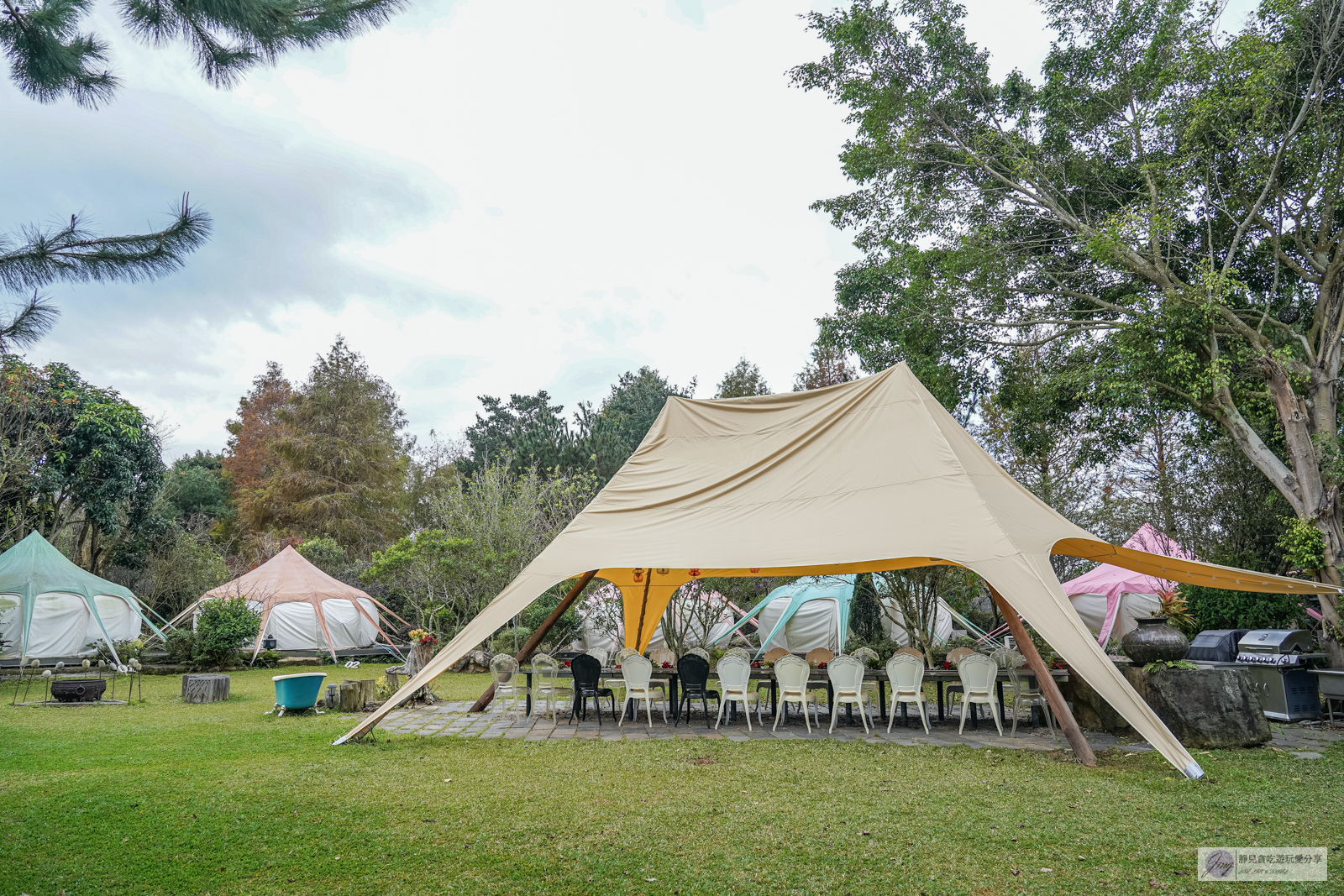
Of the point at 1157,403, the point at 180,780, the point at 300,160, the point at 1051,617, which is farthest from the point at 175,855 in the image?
the point at 1157,403

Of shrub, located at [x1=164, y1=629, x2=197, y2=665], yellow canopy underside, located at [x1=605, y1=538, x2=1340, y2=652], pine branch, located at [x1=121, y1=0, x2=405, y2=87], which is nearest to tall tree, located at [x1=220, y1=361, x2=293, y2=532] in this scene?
shrub, located at [x1=164, y1=629, x2=197, y2=665]

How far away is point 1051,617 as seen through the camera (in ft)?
20.9

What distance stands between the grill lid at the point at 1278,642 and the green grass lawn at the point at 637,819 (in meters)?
2.29

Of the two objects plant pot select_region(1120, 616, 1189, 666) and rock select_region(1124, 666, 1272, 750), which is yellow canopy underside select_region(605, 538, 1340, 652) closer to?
plant pot select_region(1120, 616, 1189, 666)

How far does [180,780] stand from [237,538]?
1021 inches

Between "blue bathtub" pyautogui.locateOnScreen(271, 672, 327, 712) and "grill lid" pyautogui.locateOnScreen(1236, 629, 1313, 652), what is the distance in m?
11.6

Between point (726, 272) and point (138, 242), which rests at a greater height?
point (726, 272)

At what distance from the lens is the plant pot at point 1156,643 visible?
24.5 feet

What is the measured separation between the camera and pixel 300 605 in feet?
58.6

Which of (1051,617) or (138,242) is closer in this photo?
(138,242)

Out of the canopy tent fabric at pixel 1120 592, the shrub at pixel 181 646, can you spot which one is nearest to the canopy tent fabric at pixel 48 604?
the shrub at pixel 181 646

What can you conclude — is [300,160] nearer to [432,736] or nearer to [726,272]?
[432,736]

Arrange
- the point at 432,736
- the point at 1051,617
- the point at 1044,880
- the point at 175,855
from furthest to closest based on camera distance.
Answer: the point at 432,736 < the point at 1051,617 < the point at 175,855 < the point at 1044,880

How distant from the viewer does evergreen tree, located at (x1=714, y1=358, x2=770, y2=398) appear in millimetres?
28038
